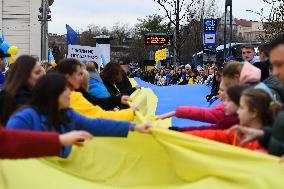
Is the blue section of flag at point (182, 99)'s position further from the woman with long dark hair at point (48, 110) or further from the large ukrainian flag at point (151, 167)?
the woman with long dark hair at point (48, 110)

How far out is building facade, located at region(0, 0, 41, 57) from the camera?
63062 millimetres

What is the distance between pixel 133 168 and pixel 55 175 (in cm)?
91

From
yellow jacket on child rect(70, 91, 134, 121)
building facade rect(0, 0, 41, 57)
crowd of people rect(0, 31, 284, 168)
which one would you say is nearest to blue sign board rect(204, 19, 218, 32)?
crowd of people rect(0, 31, 284, 168)

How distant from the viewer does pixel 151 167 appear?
19.1ft

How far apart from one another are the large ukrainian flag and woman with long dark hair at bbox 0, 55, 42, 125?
672mm

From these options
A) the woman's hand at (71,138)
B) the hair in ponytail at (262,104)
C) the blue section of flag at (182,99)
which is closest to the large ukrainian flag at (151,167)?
the hair in ponytail at (262,104)

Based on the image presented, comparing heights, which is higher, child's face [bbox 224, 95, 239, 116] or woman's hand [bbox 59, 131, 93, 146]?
child's face [bbox 224, 95, 239, 116]

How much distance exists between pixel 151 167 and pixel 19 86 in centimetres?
152

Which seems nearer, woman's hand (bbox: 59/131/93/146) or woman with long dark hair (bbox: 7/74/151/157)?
woman's hand (bbox: 59/131/93/146)

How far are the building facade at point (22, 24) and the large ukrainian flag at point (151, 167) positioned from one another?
2248 inches

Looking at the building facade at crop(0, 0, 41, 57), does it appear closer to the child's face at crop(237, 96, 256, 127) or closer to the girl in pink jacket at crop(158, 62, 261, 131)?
the girl in pink jacket at crop(158, 62, 261, 131)

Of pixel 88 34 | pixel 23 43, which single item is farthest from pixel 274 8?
pixel 88 34

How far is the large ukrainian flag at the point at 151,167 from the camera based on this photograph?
4.19 metres

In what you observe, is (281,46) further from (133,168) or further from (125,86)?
(125,86)
